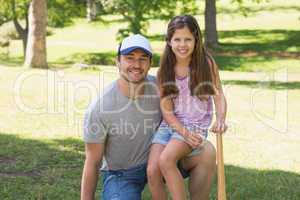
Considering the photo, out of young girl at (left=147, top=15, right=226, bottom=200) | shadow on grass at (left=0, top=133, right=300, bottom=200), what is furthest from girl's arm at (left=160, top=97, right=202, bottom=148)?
shadow on grass at (left=0, top=133, right=300, bottom=200)

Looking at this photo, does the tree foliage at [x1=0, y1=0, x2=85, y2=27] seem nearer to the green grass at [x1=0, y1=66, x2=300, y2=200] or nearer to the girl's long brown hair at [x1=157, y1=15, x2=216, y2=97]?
the green grass at [x1=0, y1=66, x2=300, y2=200]

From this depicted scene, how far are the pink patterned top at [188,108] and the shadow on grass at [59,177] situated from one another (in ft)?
4.19

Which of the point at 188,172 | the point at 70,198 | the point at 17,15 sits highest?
the point at 17,15

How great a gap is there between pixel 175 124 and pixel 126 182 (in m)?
0.61

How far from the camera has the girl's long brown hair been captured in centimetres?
428

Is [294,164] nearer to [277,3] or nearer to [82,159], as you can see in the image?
[82,159]

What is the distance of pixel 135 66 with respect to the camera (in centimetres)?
418

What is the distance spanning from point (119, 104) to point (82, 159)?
8.89 ft

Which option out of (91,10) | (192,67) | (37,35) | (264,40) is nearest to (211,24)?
A: (264,40)

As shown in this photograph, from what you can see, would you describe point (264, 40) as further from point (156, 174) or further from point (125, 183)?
point (156, 174)

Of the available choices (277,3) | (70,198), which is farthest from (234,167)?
(277,3)

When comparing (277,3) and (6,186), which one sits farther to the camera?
(277,3)

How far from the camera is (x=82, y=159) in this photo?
6852mm

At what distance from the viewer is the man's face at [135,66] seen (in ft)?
13.7
